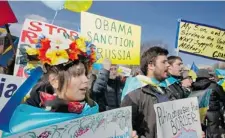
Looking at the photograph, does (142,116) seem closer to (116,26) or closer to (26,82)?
(26,82)

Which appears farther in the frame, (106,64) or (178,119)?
(106,64)

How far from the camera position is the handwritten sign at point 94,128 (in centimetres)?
193

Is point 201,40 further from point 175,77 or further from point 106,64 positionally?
point 106,64

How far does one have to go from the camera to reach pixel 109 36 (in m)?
4.45

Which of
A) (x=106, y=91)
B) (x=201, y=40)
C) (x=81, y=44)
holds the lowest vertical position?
(x=106, y=91)

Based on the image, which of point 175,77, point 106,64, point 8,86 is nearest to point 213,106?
point 175,77

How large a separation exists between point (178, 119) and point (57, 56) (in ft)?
4.87

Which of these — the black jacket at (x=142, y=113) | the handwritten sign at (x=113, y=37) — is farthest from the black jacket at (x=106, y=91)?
the black jacket at (x=142, y=113)

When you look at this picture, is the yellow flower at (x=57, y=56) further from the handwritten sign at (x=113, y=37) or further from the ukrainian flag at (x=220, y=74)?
the ukrainian flag at (x=220, y=74)

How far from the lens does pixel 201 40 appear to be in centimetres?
613

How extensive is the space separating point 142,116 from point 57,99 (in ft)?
3.47

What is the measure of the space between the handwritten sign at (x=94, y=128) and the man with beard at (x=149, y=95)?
40 cm

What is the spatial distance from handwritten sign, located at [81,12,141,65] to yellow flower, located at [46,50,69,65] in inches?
69.2

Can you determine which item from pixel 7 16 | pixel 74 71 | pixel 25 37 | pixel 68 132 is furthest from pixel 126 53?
pixel 68 132
